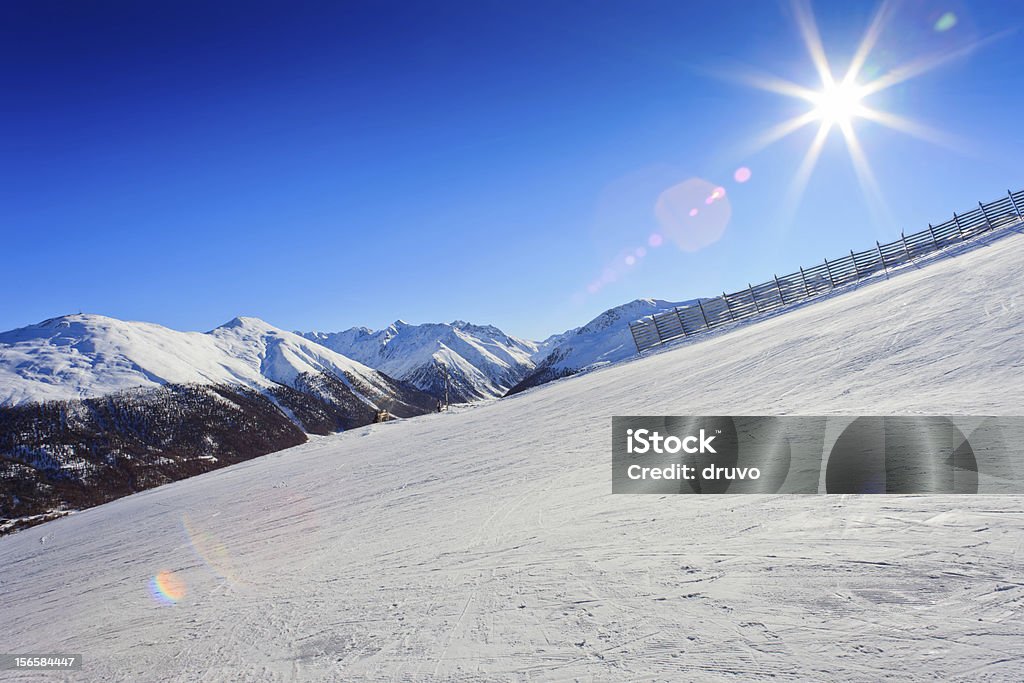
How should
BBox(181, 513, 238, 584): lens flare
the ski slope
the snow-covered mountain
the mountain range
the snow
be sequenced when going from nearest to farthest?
the ski slope → BBox(181, 513, 238, 584): lens flare → the mountain range → the snow-covered mountain → the snow

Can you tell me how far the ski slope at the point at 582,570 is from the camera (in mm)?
3674

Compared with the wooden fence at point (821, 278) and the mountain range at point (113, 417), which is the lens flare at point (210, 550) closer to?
the wooden fence at point (821, 278)

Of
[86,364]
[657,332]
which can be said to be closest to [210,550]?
[657,332]

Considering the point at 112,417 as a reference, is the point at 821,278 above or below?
above

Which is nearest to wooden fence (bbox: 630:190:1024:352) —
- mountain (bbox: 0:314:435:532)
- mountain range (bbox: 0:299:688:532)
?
mountain range (bbox: 0:299:688:532)

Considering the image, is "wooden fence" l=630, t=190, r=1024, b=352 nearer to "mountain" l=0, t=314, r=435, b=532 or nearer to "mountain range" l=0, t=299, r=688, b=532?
"mountain range" l=0, t=299, r=688, b=532

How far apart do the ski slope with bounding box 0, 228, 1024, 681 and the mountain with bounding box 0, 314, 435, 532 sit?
375ft

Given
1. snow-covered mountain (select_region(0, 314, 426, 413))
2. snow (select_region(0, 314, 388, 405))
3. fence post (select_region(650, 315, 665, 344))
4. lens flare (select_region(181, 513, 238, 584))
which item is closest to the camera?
lens flare (select_region(181, 513, 238, 584))

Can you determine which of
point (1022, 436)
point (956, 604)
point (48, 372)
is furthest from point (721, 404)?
point (48, 372)

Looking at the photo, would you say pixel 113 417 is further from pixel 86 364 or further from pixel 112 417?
pixel 86 364

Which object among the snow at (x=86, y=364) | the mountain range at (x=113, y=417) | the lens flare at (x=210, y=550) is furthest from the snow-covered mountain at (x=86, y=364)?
the lens flare at (x=210, y=550)

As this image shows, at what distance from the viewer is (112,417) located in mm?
129500

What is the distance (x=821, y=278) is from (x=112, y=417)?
166m

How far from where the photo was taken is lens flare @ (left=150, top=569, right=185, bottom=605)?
7050 mm
